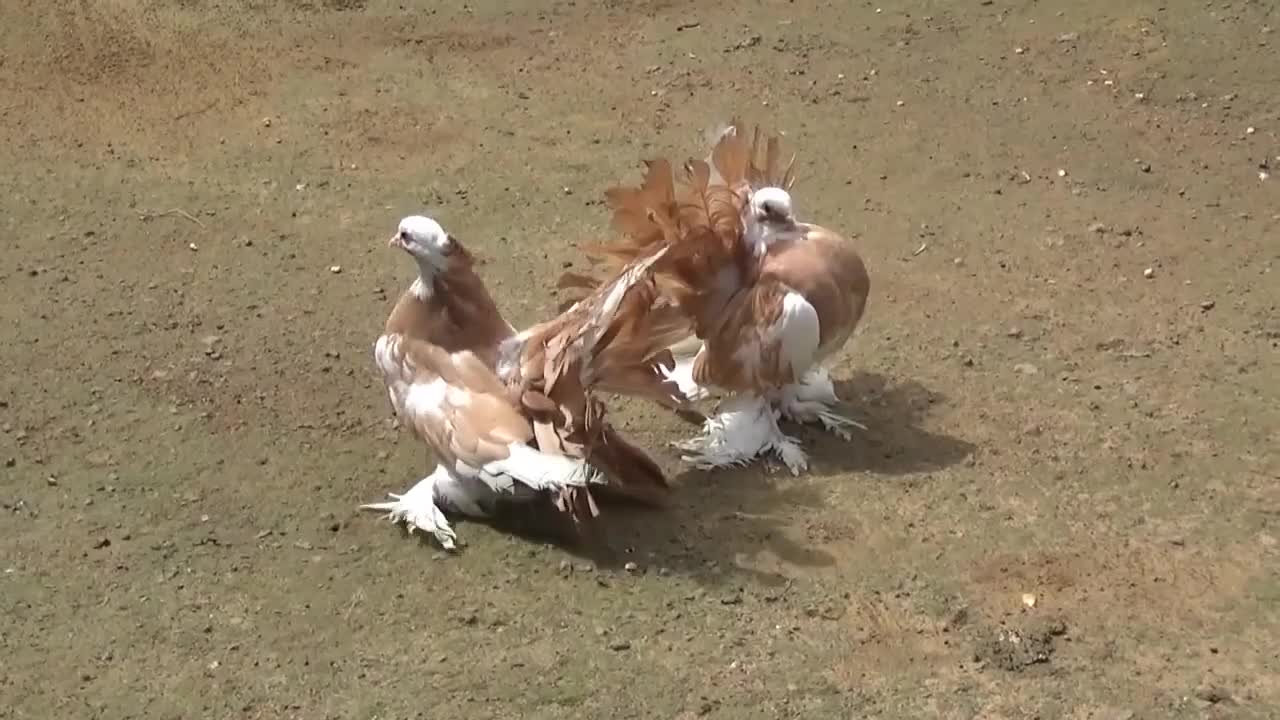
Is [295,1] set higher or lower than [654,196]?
lower

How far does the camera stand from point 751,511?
3820 millimetres

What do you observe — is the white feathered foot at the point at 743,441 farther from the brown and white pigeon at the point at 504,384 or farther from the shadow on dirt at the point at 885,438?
the brown and white pigeon at the point at 504,384

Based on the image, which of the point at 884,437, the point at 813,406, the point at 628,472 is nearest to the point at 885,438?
the point at 884,437

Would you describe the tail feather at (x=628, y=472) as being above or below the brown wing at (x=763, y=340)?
below

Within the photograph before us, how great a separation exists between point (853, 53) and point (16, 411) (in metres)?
4.03

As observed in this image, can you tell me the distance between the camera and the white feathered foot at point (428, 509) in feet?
12.0

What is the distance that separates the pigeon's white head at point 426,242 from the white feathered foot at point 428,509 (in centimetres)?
54

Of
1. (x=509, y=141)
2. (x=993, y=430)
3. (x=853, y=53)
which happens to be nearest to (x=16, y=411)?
(x=509, y=141)

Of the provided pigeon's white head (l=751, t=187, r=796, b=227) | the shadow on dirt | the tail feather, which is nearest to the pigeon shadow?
the shadow on dirt

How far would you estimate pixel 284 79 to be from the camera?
652cm

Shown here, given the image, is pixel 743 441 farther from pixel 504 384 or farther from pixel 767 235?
pixel 504 384

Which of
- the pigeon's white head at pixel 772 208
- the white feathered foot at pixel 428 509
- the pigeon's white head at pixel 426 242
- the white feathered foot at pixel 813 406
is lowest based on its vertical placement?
the white feathered foot at pixel 428 509

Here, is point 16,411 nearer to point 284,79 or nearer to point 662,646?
point 662,646

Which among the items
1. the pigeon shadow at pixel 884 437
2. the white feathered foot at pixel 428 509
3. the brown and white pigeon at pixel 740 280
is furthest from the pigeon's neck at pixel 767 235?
the white feathered foot at pixel 428 509
